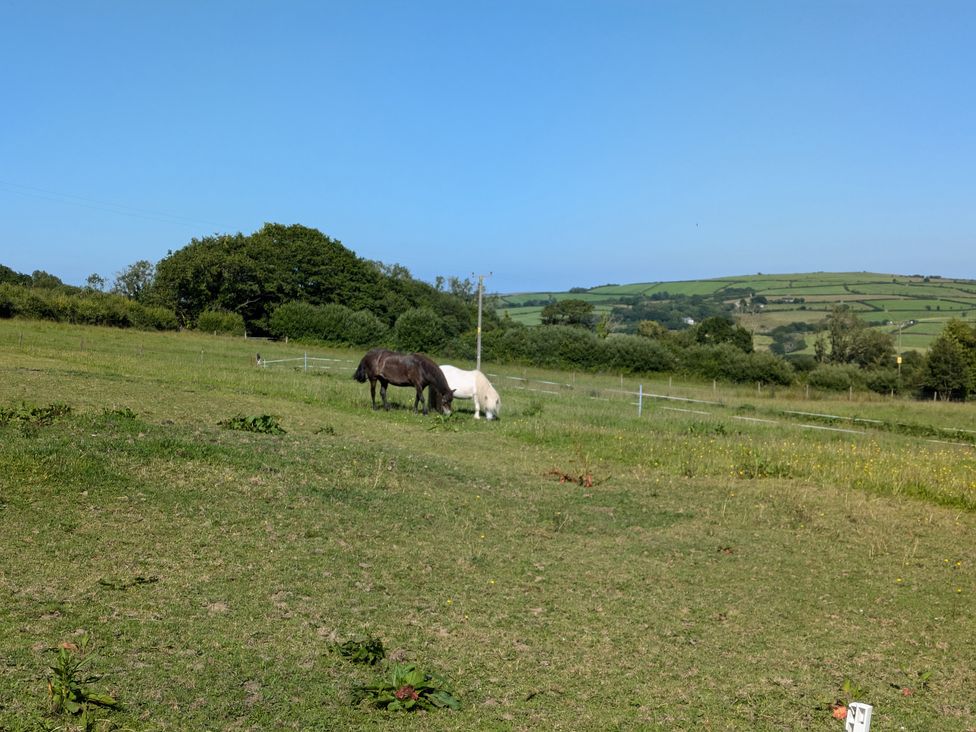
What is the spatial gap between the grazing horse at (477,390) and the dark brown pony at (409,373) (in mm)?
518

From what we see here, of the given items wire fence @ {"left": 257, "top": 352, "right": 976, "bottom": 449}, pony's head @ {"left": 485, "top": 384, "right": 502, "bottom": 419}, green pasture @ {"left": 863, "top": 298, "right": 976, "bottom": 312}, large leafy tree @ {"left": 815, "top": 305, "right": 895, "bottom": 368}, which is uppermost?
green pasture @ {"left": 863, "top": 298, "right": 976, "bottom": 312}

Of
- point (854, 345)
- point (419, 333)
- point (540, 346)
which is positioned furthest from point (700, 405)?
point (854, 345)

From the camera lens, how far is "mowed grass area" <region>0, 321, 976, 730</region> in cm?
639

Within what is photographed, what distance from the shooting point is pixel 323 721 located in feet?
19.0

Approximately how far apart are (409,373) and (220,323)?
43.7m

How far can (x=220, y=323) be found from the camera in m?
63.2

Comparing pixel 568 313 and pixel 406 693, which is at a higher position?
pixel 568 313

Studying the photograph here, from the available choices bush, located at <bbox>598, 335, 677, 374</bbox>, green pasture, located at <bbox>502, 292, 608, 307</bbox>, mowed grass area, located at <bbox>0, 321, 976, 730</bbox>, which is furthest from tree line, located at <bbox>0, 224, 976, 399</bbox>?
green pasture, located at <bbox>502, 292, 608, 307</bbox>

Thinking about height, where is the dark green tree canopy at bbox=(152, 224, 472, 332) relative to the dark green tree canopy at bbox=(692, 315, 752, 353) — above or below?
above

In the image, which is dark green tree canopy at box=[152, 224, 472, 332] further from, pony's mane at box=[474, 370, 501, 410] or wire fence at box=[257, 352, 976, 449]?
pony's mane at box=[474, 370, 501, 410]

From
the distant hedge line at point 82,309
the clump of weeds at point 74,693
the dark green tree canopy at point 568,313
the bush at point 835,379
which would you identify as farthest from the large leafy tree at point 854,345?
the clump of weeds at point 74,693

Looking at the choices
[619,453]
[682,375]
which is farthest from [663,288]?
[619,453]

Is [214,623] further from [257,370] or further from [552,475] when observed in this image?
[257,370]

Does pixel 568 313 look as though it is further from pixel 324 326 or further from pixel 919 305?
pixel 919 305
